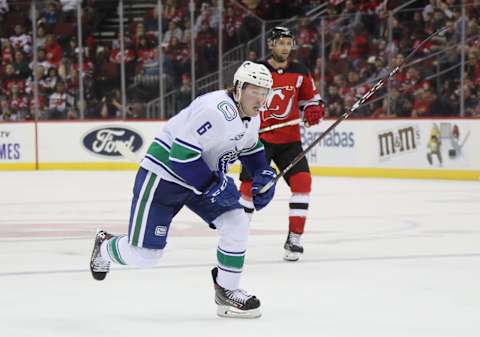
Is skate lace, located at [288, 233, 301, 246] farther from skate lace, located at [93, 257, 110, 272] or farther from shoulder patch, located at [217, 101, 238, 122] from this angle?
shoulder patch, located at [217, 101, 238, 122]

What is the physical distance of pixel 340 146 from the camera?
1223 centimetres

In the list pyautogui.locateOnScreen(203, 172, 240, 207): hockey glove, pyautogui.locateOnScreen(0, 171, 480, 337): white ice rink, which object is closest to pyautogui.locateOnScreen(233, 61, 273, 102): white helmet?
pyautogui.locateOnScreen(203, 172, 240, 207): hockey glove

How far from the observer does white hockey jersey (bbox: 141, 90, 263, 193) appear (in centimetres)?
378

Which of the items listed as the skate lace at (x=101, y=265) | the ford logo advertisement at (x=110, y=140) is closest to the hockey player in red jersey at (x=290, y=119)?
the skate lace at (x=101, y=265)

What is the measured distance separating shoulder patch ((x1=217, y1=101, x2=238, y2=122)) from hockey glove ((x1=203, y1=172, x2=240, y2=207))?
0.87ft

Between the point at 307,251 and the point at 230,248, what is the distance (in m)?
2.09

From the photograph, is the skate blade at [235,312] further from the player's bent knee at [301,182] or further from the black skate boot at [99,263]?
the player's bent knee at [301,182]

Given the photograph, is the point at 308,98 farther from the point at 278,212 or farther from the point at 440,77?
the point at 440,77

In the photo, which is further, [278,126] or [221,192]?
[278,126]

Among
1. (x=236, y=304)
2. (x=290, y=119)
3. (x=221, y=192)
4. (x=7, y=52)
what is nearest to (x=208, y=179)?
(x=221, y=192)

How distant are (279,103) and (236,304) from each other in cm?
224

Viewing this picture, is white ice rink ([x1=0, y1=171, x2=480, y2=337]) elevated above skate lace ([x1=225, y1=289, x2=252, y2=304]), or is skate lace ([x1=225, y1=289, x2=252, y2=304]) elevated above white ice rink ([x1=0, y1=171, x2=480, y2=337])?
skate lace ([x1=225, y1=289, x2=252, y2=304])

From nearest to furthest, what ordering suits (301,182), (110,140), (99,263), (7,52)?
(99,263)
(301,182)
(110,140)
(7,52)

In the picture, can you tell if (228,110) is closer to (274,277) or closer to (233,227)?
(233,227)
